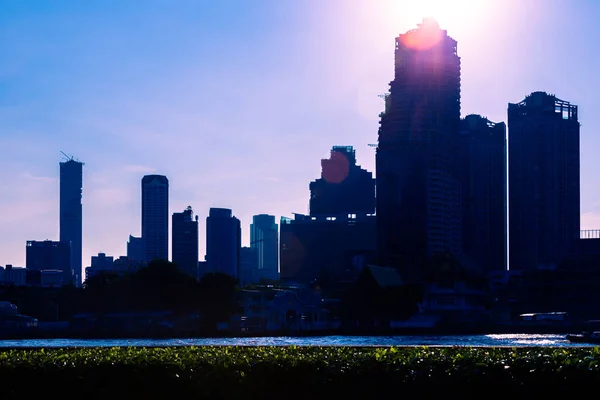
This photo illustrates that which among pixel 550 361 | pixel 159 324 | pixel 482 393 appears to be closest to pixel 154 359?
pixel 482 393

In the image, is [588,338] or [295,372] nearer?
[295,372]

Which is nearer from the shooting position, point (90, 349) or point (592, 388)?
point (592, 388)

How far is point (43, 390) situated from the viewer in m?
33.9

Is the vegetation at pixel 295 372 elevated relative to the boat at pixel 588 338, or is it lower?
elevated

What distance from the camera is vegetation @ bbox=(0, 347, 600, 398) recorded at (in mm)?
32000

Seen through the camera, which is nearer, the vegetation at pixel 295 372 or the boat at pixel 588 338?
the vegetation at pixel 295 372

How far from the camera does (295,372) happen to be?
33312 millimetres

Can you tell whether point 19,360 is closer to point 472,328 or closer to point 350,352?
point 350,352

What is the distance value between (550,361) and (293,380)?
8574 mm

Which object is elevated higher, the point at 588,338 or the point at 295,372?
the point at 295,372

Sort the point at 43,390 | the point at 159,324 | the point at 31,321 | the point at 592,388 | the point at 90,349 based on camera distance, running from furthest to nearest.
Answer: the point at 31,321 → the point at 159,324 → the point at 90,349 → the point at 43,390 → the point at 592,388

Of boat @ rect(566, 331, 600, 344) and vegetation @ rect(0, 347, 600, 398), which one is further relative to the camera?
boat @ rect(566, 331, 600, 344)

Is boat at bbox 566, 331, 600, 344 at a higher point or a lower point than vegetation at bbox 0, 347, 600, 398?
lower

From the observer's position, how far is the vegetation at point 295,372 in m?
32.0
